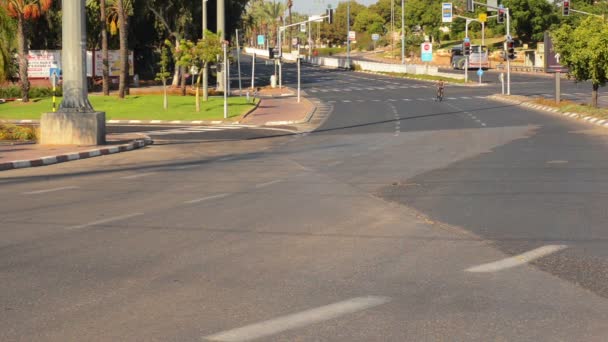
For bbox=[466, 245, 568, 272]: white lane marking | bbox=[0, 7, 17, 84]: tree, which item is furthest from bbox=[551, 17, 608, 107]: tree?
bbox=[466, 245, 568, 272]: white lane marking

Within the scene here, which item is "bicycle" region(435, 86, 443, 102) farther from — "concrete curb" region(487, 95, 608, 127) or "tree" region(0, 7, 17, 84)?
"tree" region(0, 7, 17, 84)

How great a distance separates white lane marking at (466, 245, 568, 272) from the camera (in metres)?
8.82

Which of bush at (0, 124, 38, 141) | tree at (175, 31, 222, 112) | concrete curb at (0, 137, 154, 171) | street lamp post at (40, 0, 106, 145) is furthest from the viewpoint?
tree at (175, 31, 222, 112)

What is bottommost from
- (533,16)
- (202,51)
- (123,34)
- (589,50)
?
(589,50)

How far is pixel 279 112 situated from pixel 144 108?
770 cm

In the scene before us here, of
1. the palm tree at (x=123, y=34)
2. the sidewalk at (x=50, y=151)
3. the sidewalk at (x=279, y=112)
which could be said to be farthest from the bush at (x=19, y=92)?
the sidewalk at (x=50, y=151)

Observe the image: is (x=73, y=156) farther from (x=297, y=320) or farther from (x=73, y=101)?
(x=297, y=320)

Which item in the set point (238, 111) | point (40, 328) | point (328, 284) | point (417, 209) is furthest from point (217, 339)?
point (238, 111)

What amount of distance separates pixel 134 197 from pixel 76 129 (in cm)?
1348

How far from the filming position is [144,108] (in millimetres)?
51656

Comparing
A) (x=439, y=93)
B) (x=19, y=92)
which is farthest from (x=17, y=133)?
(x=19, y=92)

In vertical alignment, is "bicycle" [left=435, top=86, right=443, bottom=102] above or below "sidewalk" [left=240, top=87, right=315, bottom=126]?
above

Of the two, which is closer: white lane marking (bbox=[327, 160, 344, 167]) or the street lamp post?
white lane marking (bbox=[327, 160, 344, 167])

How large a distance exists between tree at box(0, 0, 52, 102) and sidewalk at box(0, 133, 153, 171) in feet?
95.9
